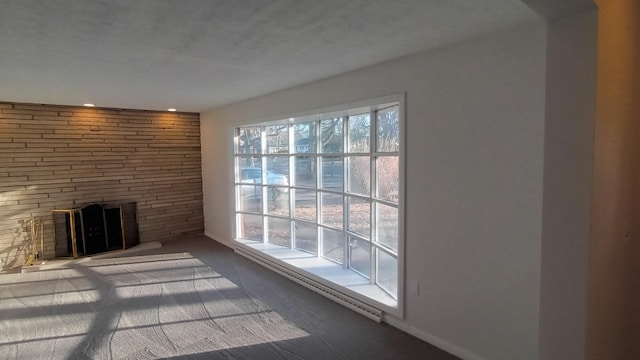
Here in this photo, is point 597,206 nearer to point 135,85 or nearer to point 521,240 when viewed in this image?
point 521,240

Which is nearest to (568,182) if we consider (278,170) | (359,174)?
(359,174)

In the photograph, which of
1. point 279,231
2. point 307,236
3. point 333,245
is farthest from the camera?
point 279,231

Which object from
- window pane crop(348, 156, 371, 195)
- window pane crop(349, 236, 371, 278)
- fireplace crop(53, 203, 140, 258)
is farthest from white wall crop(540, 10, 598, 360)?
fireplace crop(53, 203, 140, 258)

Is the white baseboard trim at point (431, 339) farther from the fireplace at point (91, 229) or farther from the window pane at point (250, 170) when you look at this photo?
the fireplace at point (91, 229)

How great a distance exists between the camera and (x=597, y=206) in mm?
1490

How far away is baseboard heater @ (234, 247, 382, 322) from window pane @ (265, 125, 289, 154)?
1523mm

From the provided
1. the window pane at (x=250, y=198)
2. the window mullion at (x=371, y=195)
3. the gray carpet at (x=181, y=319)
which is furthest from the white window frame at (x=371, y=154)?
the gray carpet at (x=181, y=319)

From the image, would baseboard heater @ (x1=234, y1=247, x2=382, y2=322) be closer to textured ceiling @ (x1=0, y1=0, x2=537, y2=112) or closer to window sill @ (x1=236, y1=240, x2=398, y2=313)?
window sill @ (x1=236, y1=240, x2=398, y2=313)

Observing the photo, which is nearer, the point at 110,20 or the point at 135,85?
the point at 110,20

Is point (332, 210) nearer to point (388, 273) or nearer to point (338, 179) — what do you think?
point (338, 179)

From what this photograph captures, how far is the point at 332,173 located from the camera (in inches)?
173

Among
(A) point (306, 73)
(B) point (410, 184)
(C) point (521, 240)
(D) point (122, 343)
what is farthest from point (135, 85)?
(C) point (521, 240)

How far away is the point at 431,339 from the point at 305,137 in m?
2.84

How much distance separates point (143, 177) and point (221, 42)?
4669 millimetres
